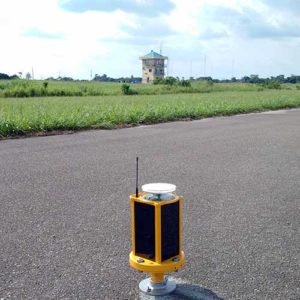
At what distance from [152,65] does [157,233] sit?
10628cm

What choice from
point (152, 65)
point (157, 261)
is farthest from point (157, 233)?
point (152, 65)

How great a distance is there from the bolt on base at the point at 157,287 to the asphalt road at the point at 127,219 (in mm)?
63

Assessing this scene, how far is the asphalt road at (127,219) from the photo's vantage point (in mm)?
3247

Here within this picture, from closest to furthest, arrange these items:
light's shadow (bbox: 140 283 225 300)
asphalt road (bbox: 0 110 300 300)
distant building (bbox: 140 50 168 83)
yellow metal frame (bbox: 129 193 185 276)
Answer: yellow metal frame (bbox: 129 193 185 276) < light's shadow (bbox: 140 283 225 300) < asphalt road (bbox: 0 110 300 300) < distant building (bbox: 140 50 168 83)

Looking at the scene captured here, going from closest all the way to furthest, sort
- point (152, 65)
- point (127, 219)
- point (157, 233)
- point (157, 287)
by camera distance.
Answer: point (157, 233)
point (157, 287)
point (127, 219)
point (152, 65)

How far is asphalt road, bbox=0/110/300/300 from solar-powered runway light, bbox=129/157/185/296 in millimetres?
255

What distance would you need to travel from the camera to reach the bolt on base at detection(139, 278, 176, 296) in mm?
3051

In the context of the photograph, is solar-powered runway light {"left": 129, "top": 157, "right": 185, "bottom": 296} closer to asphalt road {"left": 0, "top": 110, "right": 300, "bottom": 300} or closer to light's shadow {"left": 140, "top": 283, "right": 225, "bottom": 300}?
light's shadow {"left": 140, "top": 283, "right": 225, "bottom": 300}

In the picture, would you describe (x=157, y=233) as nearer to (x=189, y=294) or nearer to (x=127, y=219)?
(x=189, y=294)

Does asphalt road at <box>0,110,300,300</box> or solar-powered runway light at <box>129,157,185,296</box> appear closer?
solar-powered runway light at <box>129,157,185,296</box>

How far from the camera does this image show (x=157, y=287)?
10.0ft

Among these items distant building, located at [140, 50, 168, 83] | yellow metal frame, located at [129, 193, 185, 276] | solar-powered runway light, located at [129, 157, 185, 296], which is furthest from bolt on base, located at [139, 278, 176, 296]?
distant building, located at [140, 50, 168, 83]

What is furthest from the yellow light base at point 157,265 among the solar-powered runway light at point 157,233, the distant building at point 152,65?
the distant building at point 152,65

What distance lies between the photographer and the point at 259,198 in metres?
5.66
